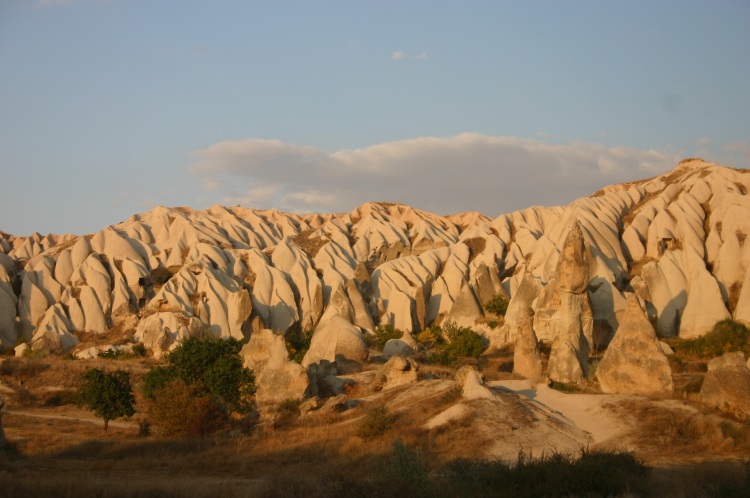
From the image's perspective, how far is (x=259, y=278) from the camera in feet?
166

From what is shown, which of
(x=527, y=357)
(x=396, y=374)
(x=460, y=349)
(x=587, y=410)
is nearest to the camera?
(x=587, y=410)

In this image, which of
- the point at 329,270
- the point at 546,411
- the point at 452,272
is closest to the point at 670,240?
the point at 452,272

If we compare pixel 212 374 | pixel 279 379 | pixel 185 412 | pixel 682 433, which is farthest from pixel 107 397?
pixel 682 433

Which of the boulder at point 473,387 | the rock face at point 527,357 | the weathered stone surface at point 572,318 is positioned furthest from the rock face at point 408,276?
the boulder at point 473,387

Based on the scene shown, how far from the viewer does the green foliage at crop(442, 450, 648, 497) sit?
9.45m

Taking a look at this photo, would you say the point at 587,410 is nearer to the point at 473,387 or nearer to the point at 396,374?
the point at 473,387

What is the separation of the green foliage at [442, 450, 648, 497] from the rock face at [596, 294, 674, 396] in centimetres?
866

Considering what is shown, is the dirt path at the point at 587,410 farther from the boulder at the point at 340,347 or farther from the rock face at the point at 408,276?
the rock face at the point at 408,276

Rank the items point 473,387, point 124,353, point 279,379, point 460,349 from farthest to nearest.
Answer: point 124,353 < point 460,349 < point 279,379 < point 473,387

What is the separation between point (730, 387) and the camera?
16.4 metres

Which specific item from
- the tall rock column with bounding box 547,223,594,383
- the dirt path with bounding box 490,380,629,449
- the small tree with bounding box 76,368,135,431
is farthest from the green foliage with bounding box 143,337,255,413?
the tall rock column with bounding box 547,223,594,383

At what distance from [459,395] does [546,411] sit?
6.06 ft

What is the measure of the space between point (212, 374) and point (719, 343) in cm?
2151

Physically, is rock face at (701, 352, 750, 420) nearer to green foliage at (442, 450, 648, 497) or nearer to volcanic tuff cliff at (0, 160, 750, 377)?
green foliage at (442, 450, 648, 497)
